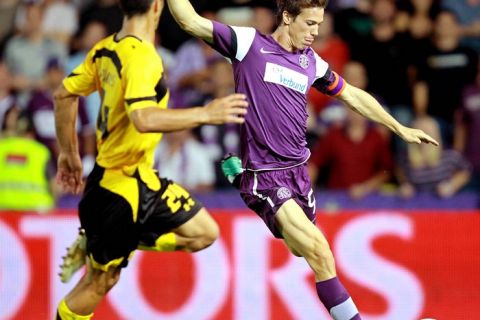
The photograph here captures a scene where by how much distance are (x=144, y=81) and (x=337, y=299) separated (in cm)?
185

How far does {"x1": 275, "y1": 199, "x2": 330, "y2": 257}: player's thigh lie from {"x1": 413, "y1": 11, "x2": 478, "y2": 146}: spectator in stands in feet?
15.0

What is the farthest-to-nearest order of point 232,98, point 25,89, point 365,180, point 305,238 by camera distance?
point 25,89 → point 365,180 → point 305,238 → point 232,98

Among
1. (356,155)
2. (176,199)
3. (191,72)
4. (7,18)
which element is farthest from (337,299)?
(7,18)

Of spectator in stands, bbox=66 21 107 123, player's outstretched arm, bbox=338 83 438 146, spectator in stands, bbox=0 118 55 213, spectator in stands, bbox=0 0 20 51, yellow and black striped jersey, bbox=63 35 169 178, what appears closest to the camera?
yellow and black striped jersey, bbox=63 35 169 178

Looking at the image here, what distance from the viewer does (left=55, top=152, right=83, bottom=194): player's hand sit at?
8.41 m

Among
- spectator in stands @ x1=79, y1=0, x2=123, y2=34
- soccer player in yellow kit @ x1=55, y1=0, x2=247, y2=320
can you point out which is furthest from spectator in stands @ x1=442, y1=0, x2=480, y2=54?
soccer player in yellow kit @ x1=55, y1=0, x2=247, y2=320

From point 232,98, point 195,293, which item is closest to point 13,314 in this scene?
point 195,293

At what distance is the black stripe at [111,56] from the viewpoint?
25.1 feet

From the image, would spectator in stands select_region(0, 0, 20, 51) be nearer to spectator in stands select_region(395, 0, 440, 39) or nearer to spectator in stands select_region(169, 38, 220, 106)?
spectator in stands select_region(169, 38, 220, 106)

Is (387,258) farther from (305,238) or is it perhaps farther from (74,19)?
(74,19)

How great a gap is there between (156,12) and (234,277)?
3.06m

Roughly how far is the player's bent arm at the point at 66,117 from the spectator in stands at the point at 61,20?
228 inches

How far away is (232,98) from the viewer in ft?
22.7

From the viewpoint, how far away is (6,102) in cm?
1338
